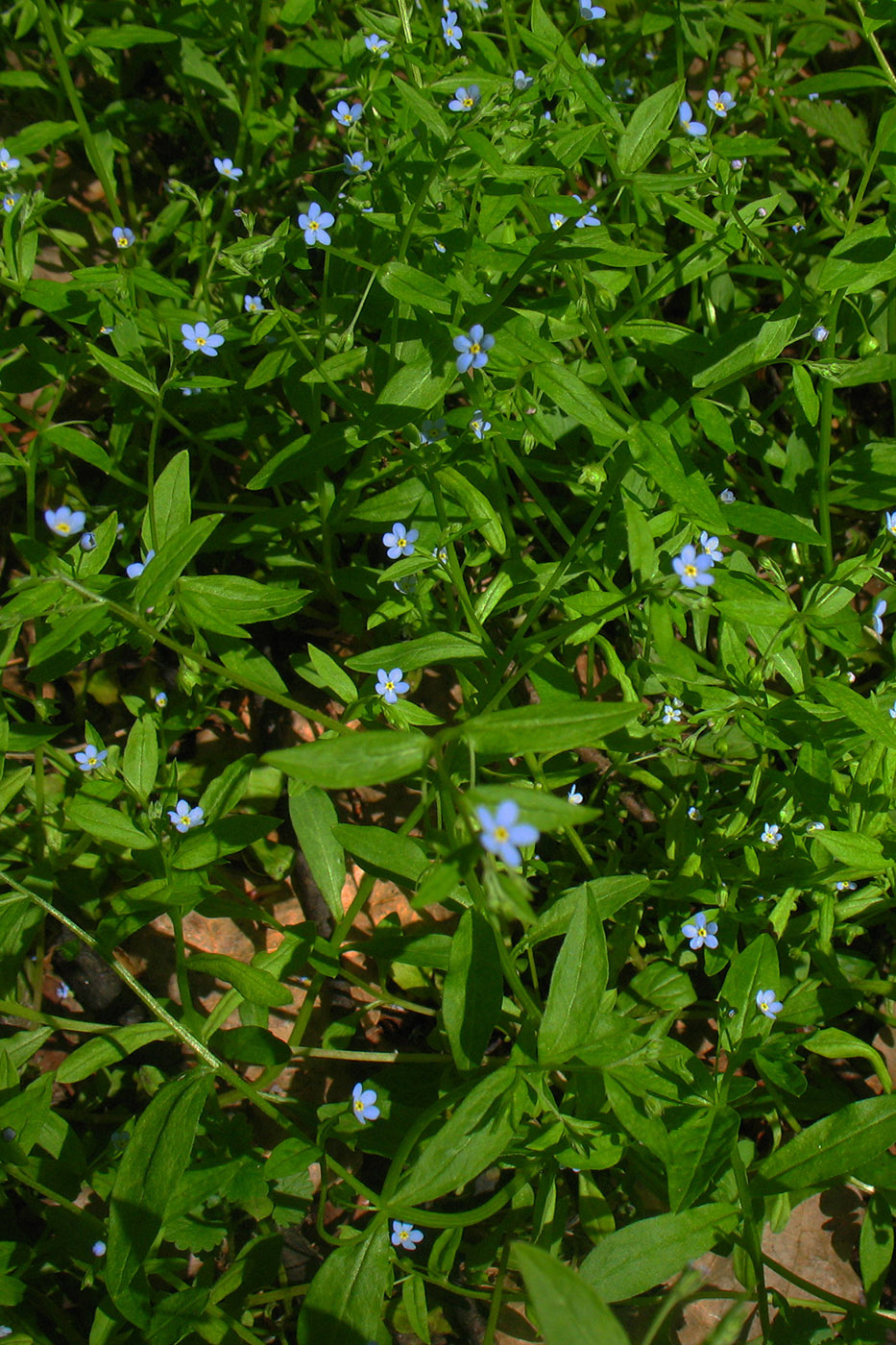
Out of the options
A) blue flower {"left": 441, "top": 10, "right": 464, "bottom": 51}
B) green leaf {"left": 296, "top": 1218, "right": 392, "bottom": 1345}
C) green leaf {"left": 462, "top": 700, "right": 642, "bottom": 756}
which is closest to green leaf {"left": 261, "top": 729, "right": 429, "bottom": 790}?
green leaf {"left": 462, "top": 700, "right": 642, "bottom": 756}

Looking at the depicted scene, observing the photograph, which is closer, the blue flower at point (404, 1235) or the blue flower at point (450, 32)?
the blue flower at point (404, 1235)

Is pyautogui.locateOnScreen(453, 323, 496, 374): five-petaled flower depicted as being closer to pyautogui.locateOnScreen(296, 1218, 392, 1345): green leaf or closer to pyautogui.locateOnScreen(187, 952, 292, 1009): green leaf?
pyautogui.locateOnScreen(187, 952, 292, 1009): green leaf

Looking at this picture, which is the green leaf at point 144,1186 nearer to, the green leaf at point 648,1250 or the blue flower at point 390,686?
the green leaf at point 648,1250

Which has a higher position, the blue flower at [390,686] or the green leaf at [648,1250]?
the blue flower at [390,686]

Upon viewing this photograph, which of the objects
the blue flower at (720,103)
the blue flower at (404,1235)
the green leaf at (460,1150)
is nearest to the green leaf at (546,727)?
the green leaf at (460,1150)

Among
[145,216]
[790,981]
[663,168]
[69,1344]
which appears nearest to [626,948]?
[790,981]

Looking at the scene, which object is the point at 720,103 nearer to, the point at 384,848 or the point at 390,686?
the point at 390,686

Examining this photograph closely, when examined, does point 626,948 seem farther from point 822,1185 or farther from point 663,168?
point 663,168
